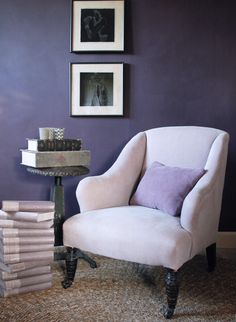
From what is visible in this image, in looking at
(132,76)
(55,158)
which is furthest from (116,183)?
(132,76)

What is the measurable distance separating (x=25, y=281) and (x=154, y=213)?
78 cm

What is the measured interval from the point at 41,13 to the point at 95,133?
96 cm

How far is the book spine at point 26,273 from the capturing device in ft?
6.82

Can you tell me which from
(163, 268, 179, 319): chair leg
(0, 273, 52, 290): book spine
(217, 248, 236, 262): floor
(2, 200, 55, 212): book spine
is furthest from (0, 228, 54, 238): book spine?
(217, 248, 236, 262): floor

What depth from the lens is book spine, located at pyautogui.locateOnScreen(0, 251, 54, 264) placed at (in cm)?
206

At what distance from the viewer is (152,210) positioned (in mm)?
2254

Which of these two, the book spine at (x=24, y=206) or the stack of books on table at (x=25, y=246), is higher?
the book spine at (x=24, y=206)

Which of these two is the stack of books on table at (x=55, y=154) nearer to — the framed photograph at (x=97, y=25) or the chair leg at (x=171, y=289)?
the framed photograph at (x=97, y=25)

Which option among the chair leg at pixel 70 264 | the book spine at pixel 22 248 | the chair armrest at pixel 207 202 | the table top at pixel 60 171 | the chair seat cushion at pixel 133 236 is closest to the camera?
the chair seat cushion at pixel 133 236

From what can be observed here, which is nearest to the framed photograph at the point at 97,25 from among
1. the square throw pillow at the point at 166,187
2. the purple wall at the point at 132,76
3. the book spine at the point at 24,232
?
the purple wall at the point at 132,76

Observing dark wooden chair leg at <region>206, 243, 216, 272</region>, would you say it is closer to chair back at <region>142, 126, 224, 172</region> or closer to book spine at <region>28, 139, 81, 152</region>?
chair back at <region>142, 126, 224, 172</region>

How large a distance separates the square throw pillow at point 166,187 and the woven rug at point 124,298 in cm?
43

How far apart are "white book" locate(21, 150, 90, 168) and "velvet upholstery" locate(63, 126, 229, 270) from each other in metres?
0.24

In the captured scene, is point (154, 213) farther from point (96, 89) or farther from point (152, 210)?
point (96, 89)
